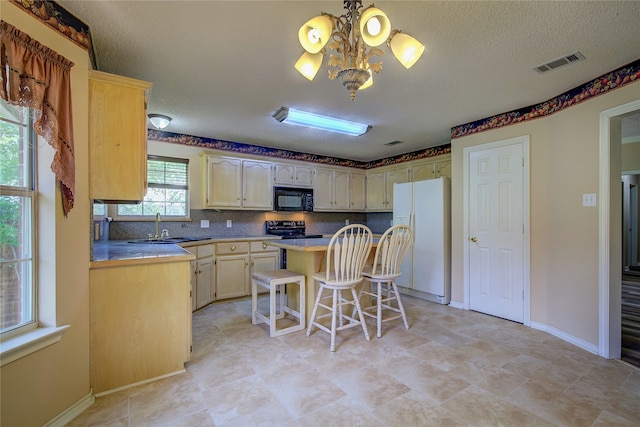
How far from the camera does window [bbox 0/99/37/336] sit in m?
1.41

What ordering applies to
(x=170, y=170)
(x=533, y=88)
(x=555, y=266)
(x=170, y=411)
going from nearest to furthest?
(x=170, y=411), (x=533, y=88), (x=555, y=266), (x=170, y=170)

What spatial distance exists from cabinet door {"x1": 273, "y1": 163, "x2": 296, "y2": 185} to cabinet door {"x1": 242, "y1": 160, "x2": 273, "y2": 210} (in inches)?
4.8

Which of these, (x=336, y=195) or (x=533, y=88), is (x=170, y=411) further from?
(x=336, y=195)

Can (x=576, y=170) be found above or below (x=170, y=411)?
above

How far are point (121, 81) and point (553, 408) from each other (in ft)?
10.8

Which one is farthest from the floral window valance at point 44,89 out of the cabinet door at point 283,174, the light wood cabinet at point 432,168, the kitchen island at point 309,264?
the light wood cabinet at point 432,168

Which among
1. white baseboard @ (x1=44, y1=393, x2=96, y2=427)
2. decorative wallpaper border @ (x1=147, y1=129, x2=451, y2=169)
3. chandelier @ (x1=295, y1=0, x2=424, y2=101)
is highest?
decorative wallpaper border @ (x1=147, y1=129, x2=451, y2=169)

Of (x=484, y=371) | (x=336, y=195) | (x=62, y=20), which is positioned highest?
(x=62, y=20)


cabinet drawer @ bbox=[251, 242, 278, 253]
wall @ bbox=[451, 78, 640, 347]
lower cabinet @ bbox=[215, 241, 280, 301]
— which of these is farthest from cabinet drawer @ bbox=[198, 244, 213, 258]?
wall @ bbox=[451, 78, 640, 347]

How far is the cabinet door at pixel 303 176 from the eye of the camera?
16.2 feet

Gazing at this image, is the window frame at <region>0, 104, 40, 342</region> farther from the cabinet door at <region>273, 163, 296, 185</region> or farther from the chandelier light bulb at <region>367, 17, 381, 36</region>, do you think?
the cabinet door at <region>273, 163, 296, 185</region>

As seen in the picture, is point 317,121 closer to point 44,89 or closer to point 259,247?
point 259,247

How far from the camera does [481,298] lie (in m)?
3.49

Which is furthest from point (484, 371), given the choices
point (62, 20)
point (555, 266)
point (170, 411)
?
point (62, 20)
